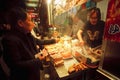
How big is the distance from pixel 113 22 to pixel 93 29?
65cm

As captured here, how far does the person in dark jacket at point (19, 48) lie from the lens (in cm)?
126

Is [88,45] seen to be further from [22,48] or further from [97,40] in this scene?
[22,48]

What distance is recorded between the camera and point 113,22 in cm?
120

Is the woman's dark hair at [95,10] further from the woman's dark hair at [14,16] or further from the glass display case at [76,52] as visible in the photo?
the woman's dark hair at [14,16]

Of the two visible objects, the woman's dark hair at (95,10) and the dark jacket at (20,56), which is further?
the woman's dark hair at (95,10)

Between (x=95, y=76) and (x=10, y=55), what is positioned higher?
(x=10, y=55)

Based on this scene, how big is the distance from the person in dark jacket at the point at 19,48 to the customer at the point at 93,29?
0.99m

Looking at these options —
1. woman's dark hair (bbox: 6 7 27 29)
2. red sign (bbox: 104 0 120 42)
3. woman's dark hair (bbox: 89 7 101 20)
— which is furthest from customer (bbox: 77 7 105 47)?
woman's dark hair (bbox: 6 7 27 29)

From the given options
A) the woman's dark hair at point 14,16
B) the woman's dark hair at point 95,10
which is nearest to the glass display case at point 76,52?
the woman's dark hair at point 95,10

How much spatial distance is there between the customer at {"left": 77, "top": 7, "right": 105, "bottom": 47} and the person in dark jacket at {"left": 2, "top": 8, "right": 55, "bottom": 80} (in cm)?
99

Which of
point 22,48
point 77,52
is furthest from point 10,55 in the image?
point 77,52

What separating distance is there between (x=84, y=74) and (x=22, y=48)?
1.08 metres

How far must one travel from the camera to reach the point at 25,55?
1.40 meters

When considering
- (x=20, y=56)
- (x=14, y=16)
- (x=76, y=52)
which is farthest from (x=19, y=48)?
(x=76, y=52)
